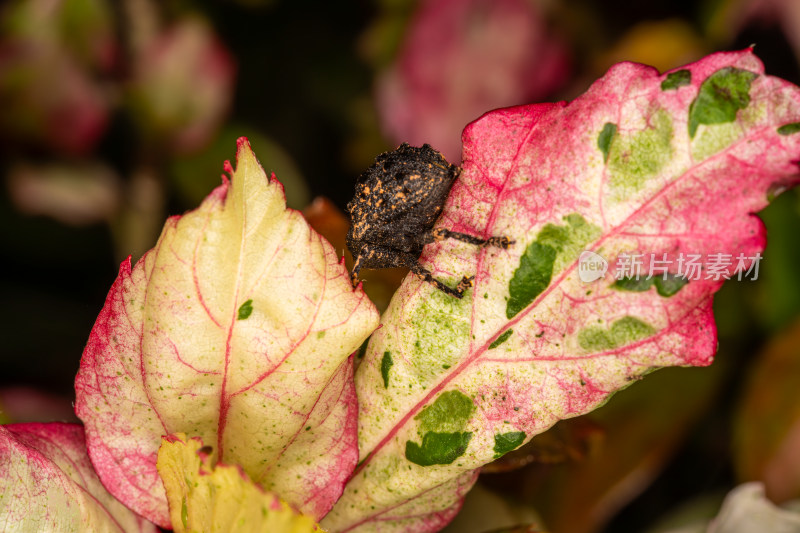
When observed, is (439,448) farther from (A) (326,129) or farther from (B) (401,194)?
(A) (326,129)

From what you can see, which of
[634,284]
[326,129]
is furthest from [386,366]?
[326,129]

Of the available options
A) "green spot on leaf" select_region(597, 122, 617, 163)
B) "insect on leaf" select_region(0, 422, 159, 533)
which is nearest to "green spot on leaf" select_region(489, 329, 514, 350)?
"green spot on leaf" select_region(597, 122, 617, 163)

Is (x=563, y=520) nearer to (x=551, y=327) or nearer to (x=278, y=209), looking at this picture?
(x=551, y=327)

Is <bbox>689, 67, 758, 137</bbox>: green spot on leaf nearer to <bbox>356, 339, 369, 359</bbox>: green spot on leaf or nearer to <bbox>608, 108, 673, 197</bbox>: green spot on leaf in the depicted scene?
<bbox>608, 108, 673, 197</bbox>: green spot on leaf

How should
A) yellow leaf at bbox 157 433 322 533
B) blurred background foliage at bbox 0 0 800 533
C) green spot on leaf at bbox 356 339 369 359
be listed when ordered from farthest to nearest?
blurred background foliage at bbox 0 0 800 533 → green spot on leaf at bbox 356 339 369 359 → yellow leaf at bbox 157 433 322 533

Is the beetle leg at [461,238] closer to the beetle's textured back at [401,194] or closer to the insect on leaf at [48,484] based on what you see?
the beetle's textured back at [401,194]

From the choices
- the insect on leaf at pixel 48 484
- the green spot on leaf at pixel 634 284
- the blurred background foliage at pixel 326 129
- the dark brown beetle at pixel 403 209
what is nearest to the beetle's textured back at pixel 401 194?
the dark brown beetle at pixel 403 209

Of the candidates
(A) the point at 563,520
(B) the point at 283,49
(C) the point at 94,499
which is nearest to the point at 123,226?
(B) the point at 283,49
